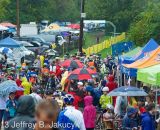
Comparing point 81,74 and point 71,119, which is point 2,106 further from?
point 71,119

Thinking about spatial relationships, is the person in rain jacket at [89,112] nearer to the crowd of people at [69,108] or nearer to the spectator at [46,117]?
the crowd of people at [69,108]

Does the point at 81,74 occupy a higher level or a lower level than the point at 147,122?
higher

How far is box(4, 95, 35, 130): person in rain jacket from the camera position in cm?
704

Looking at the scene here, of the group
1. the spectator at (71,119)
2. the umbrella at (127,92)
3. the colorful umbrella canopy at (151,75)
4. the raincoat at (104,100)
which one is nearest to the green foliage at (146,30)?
the raincoat at (104,100)

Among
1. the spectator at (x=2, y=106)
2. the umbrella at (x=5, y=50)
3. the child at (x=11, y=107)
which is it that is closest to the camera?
the child at (x=11, y=107)

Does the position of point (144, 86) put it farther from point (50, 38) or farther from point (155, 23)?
point (50, 38)

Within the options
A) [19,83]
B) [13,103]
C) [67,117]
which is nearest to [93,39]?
[19,83]

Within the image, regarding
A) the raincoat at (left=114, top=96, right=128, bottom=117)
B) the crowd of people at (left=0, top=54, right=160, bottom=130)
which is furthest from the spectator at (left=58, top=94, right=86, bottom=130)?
the raincoat at (left=114, top=96, right=128, bottom=117)

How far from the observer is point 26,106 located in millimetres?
7086

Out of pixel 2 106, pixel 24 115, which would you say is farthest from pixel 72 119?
pixel 2 106

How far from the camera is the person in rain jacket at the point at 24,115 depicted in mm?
7043

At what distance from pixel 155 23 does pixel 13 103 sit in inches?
902

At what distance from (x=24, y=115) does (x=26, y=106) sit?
0.17m

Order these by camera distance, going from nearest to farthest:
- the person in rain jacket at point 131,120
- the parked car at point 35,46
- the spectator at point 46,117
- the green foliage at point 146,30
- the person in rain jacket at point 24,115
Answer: the spectator at point 46,117 < the person in rain jacket at point 24,115 < the person in rain jacket at point 131,120 < the green foliage at point 146,30 < the parked car at point 35,46
